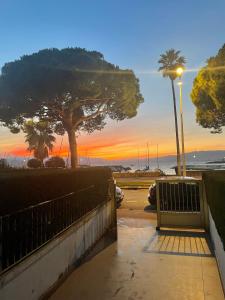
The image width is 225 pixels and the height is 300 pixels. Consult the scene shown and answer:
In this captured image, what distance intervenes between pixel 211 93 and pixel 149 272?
1810 centimetres


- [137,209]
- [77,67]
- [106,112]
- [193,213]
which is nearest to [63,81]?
[77,67]

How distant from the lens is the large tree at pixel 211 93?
20.3 meters

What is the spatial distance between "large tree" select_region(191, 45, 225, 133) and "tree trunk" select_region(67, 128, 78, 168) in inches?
445

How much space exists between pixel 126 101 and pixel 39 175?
23.6 meters

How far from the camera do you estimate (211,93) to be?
2167 centimetres

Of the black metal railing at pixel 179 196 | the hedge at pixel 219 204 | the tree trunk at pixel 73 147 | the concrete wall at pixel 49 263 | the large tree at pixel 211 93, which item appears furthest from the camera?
the tree trunk at pixel 73 147

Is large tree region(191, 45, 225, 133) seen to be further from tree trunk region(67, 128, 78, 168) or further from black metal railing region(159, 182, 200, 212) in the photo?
black metal railing region(159, 182, 200, 212)

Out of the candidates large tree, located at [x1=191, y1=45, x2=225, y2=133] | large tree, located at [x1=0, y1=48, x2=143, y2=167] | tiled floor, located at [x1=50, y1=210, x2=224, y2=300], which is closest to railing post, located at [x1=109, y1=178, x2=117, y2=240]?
tiled floor, located at [x1=50, y1=210, x2=224, y2=300]

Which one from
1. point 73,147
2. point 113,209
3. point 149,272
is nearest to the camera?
point 149,272

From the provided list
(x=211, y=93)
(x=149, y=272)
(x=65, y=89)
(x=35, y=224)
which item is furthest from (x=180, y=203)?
(x=65, y=89)

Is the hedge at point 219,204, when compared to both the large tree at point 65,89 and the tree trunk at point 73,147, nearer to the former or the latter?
the large tree at point 65,89

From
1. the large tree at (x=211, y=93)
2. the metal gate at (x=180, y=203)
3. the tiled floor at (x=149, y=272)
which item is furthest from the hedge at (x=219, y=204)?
the large tree at (x=211, y=93)

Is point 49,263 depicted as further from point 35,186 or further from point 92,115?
point 92,115

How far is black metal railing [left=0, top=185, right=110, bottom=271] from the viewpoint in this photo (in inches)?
165
